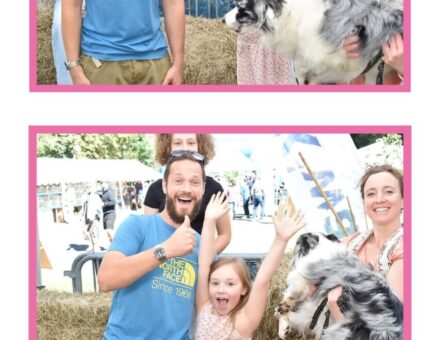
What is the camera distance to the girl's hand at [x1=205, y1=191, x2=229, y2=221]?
406 centimetres

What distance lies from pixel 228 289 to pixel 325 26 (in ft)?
3.28

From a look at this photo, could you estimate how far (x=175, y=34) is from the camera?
4.30m

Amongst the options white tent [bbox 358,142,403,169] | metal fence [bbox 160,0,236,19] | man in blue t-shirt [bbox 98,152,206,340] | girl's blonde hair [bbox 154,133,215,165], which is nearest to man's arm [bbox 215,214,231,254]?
man in blue t-shirt [bbox 98,152,206,340]

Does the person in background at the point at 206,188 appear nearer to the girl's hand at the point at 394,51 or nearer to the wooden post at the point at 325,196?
the wooden post at the point at 325,196

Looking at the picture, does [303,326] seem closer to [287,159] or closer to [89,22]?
[287,159]

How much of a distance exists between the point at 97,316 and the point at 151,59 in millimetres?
981

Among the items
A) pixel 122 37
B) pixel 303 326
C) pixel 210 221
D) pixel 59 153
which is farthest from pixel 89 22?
pixel 303 326

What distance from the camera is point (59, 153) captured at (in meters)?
4.21

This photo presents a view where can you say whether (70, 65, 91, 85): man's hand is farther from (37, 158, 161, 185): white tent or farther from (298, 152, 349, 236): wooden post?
(298, 152, 349, 236): wooden post

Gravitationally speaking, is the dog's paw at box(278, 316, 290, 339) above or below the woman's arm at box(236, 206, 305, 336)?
below

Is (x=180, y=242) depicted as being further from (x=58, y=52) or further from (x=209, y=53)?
(x=58, y=52)

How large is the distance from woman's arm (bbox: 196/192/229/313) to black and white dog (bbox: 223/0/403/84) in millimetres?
645

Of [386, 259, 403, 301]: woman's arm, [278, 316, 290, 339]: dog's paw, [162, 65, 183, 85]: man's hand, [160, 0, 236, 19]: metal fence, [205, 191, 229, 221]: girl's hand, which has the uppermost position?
[160, 0, 236, 19]: metal fence

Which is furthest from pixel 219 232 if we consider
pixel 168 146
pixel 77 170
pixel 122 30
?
pixel 122 30
